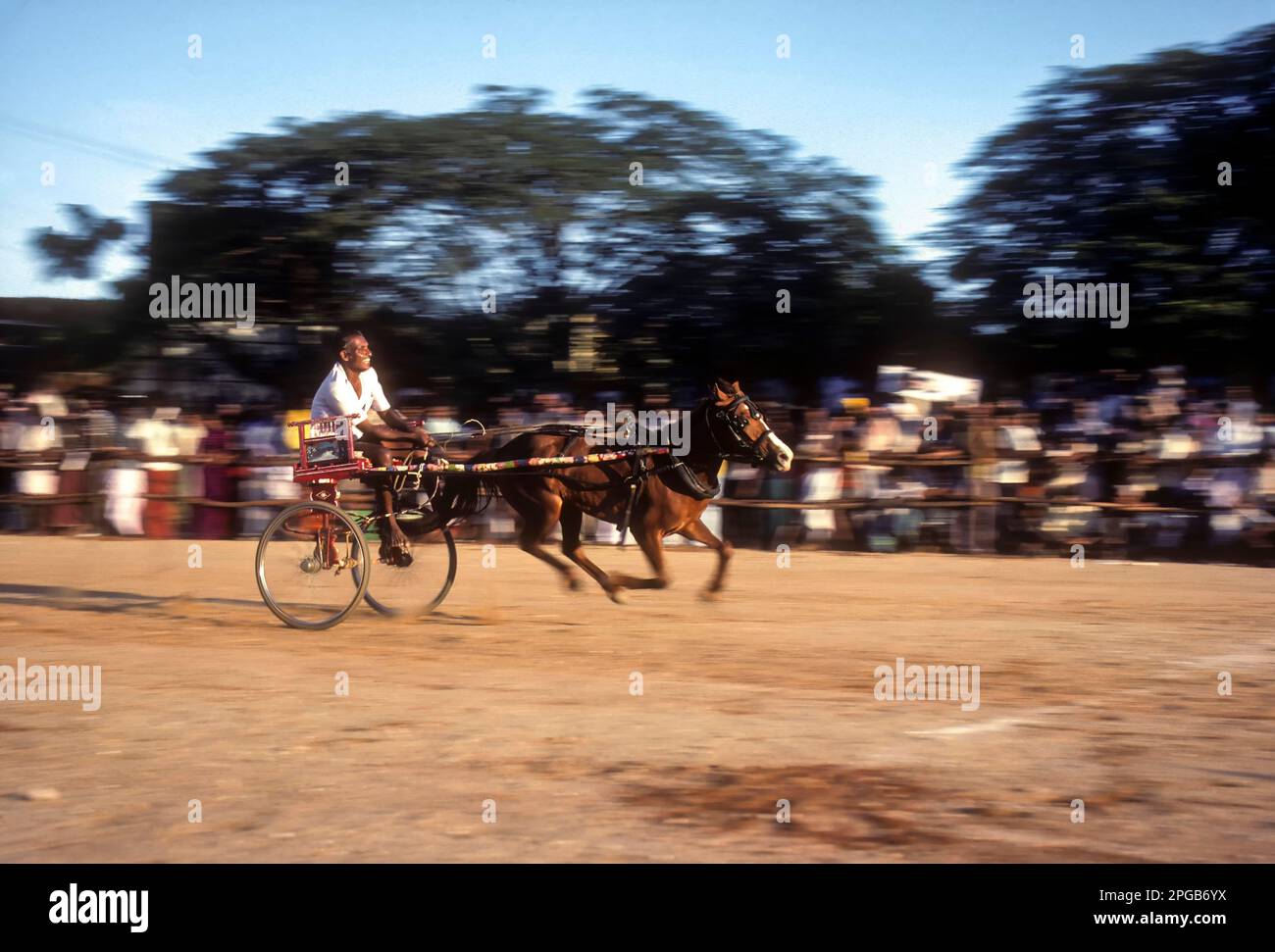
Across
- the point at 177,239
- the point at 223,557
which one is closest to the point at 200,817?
the point at 223,557

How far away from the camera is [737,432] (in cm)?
954

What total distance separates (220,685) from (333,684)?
1.99 ft

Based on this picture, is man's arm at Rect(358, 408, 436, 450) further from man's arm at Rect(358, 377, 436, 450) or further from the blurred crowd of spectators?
the blurred crowd of spectators

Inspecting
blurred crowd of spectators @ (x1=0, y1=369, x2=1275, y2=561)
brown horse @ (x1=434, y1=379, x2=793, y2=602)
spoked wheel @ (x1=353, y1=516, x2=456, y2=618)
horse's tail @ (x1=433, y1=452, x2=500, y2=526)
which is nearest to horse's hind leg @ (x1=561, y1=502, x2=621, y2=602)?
brown horse @ (x1=434, y1=379, x2=793, y2=602)

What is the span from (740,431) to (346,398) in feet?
9.10

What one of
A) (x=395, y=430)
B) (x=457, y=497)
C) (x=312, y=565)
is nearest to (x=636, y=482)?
(x=457, y=497)

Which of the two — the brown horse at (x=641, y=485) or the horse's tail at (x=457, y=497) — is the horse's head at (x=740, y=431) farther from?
the horse's tail at (x=457, y=497)

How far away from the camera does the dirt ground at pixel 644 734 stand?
451cm

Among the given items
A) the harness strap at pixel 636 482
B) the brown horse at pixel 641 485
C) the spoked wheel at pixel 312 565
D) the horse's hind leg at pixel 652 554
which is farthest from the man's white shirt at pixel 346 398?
the horse's hind leg at pixel 652 554

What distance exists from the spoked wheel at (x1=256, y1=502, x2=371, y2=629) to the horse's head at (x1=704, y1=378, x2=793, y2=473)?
2.63 m

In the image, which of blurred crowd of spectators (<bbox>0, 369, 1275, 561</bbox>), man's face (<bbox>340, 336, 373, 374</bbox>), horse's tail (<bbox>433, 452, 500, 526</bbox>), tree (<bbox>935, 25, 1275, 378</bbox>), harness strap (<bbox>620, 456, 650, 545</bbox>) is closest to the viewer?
man's face (<bbox>340, 336, 373, 374</bbox>)

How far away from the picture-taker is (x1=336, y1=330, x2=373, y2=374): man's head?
9242 mm

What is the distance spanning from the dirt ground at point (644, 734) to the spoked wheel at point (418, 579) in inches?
8.8

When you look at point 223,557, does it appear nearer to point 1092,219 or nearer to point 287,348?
point 287,348
